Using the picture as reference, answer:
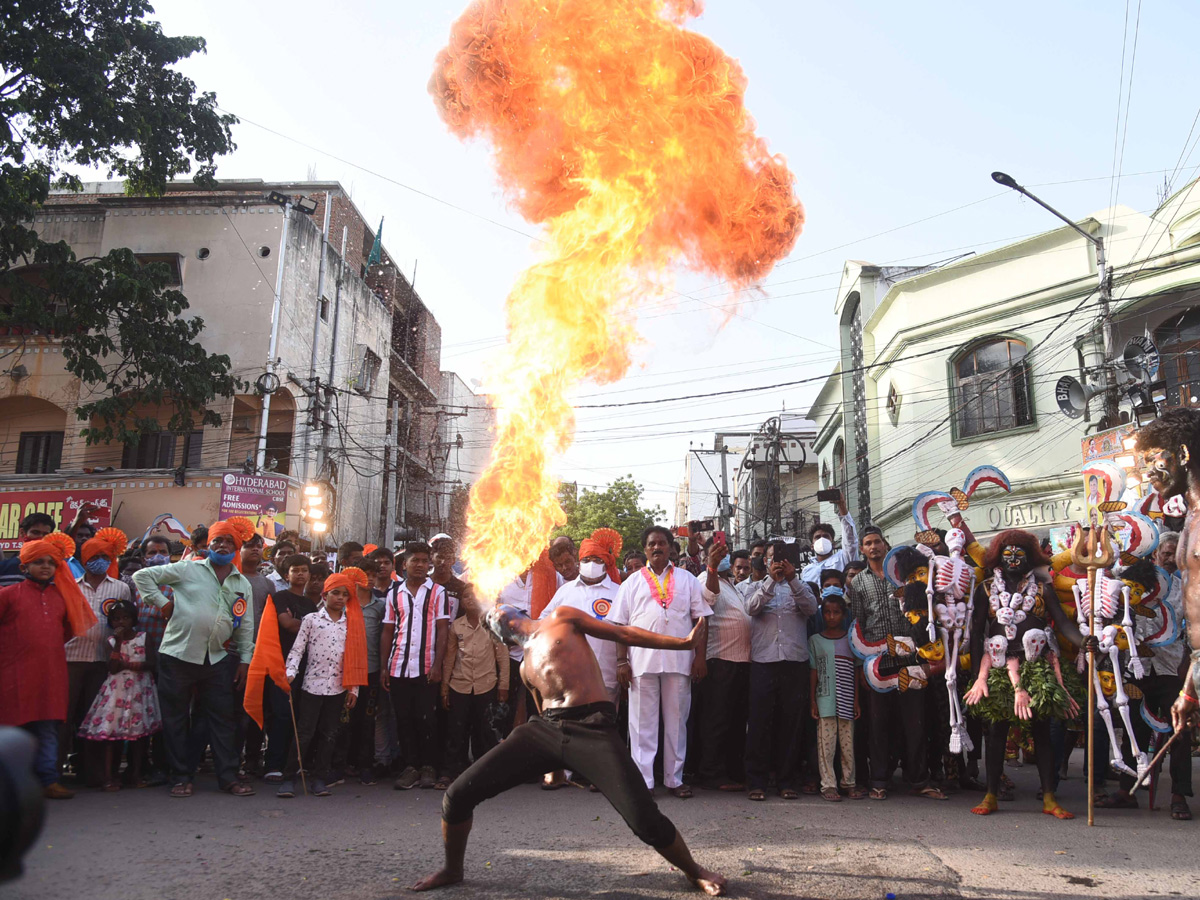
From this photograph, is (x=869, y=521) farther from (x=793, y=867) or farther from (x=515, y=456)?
(x=793, y=867)

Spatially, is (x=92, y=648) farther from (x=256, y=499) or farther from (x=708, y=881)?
(x=256, y=499)

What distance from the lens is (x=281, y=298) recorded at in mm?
25125

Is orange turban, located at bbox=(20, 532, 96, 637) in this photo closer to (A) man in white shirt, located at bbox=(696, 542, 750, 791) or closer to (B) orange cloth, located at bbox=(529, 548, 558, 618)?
(B) orange cloth, located at bbox=(529, 548, 558, 618)

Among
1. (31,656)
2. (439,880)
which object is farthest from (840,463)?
(439,880)

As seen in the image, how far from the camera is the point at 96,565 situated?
7883 millimetres

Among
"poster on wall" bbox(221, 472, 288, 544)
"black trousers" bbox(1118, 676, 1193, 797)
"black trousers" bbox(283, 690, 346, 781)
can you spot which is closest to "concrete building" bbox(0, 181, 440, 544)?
"poster on wall" bbox(221, 472, 288, 544)

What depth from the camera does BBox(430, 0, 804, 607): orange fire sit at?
8344 mm

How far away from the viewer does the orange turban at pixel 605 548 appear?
26.6 feet

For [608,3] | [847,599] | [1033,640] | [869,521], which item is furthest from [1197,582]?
[869,521]

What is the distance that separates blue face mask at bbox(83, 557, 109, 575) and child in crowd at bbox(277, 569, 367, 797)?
188 centimetres

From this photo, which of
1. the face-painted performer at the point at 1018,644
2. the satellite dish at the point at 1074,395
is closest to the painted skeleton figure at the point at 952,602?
the face-painted performer at the point at 1018,644

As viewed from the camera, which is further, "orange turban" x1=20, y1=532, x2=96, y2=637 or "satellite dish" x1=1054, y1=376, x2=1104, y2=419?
"satellite dish" x1=1054, y1=376, x2=1104, y2=419

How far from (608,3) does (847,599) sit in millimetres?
5855

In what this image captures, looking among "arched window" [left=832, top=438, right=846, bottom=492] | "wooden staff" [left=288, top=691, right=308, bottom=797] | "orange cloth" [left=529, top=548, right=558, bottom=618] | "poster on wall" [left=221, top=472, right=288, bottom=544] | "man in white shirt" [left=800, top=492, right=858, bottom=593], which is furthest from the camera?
"arched window" [left=832, top=438, right=846, bottom=492]
